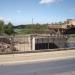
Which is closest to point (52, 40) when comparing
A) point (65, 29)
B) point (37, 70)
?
point (65, 29)

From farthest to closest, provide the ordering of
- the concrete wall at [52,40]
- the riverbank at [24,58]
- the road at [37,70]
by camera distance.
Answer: the concrete wall at [52,40], the riverbank at [24,58], the road at [37,70]

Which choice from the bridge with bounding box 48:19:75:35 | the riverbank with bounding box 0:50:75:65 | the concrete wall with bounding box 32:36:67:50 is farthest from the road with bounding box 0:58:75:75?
the bridge with bounding box 48:19:75:35

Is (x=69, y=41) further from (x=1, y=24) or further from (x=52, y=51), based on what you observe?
(x=1, y=24)

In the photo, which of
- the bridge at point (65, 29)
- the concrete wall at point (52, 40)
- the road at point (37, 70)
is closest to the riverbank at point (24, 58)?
the road at point (37, 70)

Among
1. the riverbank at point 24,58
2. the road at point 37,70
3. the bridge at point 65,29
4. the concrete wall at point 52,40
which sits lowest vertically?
the road at point 37,70

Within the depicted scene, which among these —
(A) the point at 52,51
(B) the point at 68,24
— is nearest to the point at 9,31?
(B) the point at 68,24

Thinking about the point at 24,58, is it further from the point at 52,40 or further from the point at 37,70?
the point at 52,40

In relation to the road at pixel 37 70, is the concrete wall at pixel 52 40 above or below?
above

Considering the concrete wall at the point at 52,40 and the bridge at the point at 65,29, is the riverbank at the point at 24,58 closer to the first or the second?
the concrete wall at the point at 52,40

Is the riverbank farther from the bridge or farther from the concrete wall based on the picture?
the bridge

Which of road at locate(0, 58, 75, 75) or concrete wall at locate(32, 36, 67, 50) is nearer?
road at locate(0, 58, 75, 75)

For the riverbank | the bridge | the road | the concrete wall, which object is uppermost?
the bridge

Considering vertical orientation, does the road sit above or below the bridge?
below

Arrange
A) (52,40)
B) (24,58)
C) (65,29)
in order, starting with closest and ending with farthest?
(24,58) < (52,40) < (65,29)
